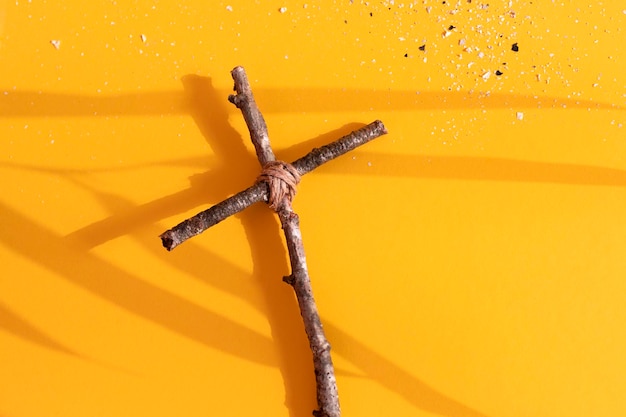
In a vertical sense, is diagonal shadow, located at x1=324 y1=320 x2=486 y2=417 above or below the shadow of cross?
below

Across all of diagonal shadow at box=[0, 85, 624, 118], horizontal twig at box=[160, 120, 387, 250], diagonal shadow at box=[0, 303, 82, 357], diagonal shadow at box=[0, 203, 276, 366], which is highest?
diagonal shadow at box=[0, 85, 624, 118]

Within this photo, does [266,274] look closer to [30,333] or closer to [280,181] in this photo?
[280,181]

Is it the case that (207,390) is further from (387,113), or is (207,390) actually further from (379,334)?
(387,113)

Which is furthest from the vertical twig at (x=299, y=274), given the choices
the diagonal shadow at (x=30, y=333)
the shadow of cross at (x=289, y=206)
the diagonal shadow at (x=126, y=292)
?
the diagonal shadow at (x=30, y=333)

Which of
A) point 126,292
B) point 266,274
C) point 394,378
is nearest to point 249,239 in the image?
point 266,274

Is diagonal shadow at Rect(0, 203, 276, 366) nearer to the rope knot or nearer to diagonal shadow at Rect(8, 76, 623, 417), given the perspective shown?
diagonal shadow at Rect(8, 76, 623, 417)

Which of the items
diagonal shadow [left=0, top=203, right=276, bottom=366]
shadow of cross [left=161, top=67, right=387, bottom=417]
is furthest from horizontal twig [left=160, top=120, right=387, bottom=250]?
diagonal shadow [left=0, top=203, right=276, bottom=366]

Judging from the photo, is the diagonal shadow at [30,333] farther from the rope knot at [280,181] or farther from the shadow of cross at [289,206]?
the rope knot at [280,181]
